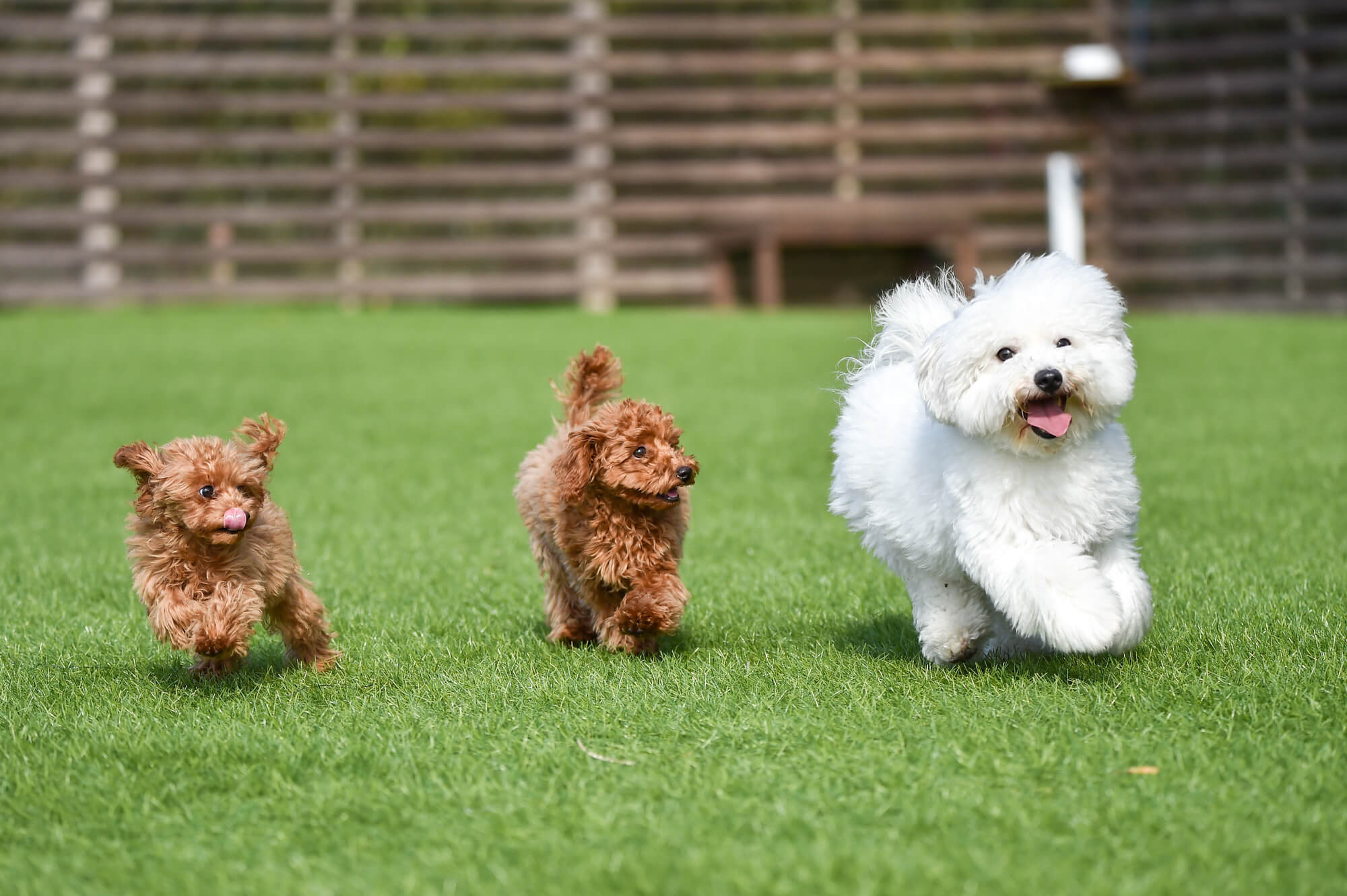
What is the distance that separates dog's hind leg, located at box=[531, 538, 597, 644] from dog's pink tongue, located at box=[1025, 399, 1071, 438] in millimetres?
1348

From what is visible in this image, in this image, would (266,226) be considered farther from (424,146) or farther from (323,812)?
(323,812)

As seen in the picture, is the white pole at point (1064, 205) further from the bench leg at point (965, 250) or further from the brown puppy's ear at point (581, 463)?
the brown puppy's ear at point (581, 463)

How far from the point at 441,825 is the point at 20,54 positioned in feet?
43.7

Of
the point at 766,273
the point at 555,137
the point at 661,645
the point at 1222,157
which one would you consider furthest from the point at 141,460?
the point at 1222,157

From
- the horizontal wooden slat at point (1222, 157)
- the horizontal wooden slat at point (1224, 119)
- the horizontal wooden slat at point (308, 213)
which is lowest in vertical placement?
the horizontal wooden slat at point (308, 213)

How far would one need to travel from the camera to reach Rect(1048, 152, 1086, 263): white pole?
1266 centimetres

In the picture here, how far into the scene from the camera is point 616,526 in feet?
12.6

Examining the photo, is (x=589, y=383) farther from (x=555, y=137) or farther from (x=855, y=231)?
(x=555, y=137)

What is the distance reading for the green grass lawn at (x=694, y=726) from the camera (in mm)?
2455

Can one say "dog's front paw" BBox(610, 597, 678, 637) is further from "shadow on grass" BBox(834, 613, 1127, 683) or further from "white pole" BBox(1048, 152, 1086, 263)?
"white pole" BBox(1048, 152, 1086, 263)

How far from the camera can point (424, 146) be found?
14.2m

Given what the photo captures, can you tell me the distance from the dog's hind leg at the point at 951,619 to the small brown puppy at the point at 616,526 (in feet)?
1.98

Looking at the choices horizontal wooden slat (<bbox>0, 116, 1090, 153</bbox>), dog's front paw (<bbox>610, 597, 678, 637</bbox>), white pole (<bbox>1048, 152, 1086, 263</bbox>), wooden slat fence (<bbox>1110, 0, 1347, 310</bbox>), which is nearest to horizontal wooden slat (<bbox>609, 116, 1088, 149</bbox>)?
horizontal wooden slat (<bbox>0, 116, 1090, 153</bbox>)

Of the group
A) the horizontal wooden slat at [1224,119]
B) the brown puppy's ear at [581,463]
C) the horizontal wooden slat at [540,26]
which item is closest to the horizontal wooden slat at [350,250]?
the horizontal wooden slat at [540,26]
